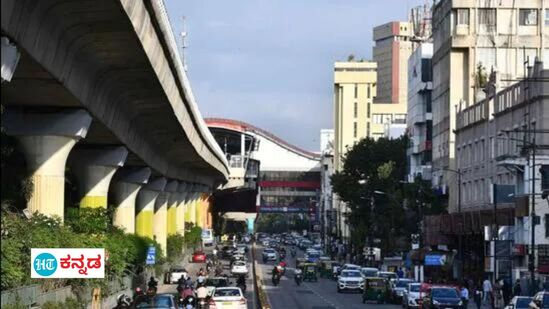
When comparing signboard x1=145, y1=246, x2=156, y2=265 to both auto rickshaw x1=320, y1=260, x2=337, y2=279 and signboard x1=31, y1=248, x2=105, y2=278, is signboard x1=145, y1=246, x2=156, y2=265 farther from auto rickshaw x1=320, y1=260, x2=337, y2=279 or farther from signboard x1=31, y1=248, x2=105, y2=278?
signboard x1=31, y1=248, x2=105, y2=278

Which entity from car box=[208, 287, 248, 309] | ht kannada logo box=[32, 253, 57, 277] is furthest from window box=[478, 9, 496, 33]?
ht kannada logo box=[32, 253, 57, 277]

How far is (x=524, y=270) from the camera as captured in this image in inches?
2726

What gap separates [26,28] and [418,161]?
105 m

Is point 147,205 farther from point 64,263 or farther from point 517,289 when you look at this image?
point 64,263

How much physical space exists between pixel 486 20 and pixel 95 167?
56.3 m

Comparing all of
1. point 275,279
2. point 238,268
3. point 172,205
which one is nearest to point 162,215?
point 238,268

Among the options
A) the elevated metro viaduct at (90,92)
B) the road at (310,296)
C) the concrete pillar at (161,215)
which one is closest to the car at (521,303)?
the elevated metro viaduct at (90,92)

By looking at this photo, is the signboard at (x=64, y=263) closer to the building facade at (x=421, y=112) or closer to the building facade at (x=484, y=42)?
the building facade at (x=484, y=42)

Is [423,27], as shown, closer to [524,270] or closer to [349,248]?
[349,248]

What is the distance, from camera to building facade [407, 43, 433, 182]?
121 metres

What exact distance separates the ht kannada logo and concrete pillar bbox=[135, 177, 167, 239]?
198 ft

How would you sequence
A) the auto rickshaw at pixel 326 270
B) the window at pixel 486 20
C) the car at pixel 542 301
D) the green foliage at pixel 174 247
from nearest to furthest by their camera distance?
the car at pixel 542 301, the green foliage at pixel 174 247, the window at pixel 486 20, the auto rickshaw at pixel 326 270

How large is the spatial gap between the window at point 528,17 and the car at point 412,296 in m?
46.9

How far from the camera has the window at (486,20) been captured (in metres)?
105
